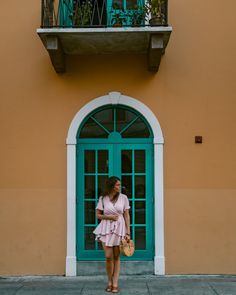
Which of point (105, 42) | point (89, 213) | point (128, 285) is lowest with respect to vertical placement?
point (128, 285)

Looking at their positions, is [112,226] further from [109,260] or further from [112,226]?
[109,260]

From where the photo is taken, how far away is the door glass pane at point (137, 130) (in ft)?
27.0

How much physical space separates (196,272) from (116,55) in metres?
4.06

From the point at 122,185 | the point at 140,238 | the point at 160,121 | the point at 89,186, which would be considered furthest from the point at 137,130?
the point at 140,238

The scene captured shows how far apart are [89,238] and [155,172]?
1660 millimetres

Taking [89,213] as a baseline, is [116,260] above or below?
below

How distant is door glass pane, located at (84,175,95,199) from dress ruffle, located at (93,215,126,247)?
4.33 feet

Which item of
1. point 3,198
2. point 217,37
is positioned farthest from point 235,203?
point 3,198

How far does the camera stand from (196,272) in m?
7.90

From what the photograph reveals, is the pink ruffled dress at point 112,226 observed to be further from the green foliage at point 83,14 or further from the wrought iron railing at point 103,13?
the green foliage at point 83,14

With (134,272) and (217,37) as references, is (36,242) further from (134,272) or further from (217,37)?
(217,37)

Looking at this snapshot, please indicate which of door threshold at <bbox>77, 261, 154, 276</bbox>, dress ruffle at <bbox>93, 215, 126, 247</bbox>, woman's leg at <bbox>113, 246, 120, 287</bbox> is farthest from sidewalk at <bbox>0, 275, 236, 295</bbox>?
dress ruffle at <bbox>93, 215, 126, 247</bbox>

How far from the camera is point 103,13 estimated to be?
8.23 m

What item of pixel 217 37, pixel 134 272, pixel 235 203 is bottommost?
pixel 134 272
